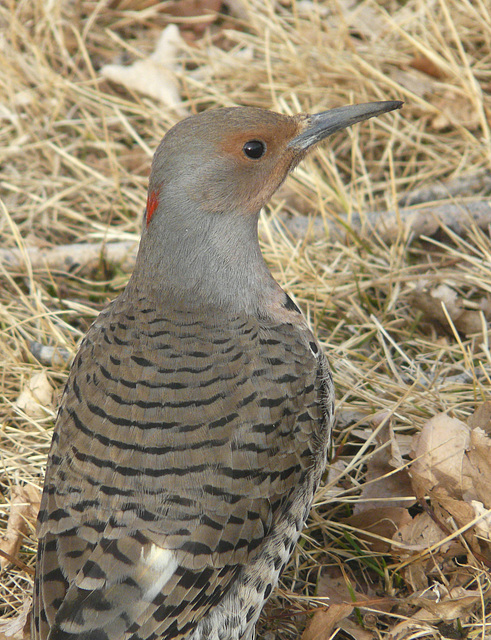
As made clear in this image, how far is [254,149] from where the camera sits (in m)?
3.25

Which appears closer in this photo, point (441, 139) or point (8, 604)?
point (8, 604)

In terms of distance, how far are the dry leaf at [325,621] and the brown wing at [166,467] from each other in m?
0.45

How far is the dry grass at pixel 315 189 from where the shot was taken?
3612 millimetres

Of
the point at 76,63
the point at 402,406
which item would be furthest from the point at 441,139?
the point at 76,63

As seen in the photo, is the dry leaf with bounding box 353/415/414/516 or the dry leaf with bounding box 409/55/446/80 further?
the dry leaf with bounding box 409/55/446/80

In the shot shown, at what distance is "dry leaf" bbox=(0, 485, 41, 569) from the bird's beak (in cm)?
197

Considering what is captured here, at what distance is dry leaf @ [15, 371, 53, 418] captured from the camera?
13.2 feet

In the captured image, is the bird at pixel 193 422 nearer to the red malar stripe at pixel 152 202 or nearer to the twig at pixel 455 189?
the red malar stripe at pixel 152 202

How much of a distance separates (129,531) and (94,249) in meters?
2.61

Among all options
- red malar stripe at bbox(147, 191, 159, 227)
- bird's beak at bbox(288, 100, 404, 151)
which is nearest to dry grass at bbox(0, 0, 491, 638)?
bird's beak at bbox(288, 100, 404, 151)

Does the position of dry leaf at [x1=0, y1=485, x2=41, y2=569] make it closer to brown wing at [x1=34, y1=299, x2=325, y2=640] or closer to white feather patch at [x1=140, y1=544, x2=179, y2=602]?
brown wing at [x1=34, y1=299, x2=325, y2=640]

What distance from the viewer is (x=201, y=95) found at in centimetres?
594

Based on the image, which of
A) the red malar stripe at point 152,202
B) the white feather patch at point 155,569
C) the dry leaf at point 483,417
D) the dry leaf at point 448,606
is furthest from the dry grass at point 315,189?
the red malar stripe at point 152,202

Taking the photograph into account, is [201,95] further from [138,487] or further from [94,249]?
[138,487]
